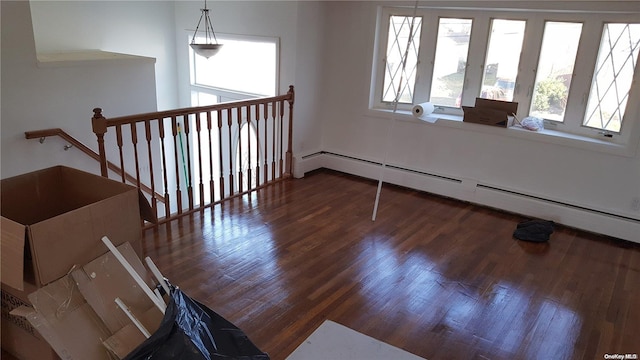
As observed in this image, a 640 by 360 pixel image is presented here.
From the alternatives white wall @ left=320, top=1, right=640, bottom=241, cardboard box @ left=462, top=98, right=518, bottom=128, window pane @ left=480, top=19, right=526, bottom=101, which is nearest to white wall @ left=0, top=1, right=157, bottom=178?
white wall @ left=320, top=1, right=640, bottom=241

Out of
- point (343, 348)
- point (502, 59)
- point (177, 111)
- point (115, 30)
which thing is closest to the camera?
point (343, 348)

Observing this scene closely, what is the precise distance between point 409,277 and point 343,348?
935 mm

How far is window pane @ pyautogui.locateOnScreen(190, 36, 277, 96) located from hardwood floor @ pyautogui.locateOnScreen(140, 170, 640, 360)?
1.81 metres

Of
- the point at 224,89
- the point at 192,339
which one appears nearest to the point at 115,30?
the point at 224,89

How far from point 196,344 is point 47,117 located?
126 inches

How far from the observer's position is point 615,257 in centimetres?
354

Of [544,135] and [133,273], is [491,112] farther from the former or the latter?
[133,273]

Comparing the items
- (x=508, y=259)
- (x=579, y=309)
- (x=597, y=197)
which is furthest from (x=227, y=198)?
(x=597, y=197)

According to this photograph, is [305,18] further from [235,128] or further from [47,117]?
[47,117]

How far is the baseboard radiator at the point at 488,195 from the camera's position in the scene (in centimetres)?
386

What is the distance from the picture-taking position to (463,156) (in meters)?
4.50

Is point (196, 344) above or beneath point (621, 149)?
beneath

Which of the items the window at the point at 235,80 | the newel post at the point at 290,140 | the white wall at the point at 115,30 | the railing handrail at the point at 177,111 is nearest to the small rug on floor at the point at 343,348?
the railing handrail at the point at 177,111

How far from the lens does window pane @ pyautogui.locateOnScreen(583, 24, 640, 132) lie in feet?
12.1
